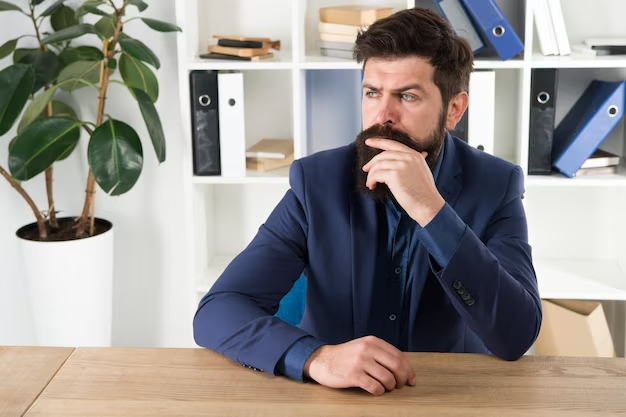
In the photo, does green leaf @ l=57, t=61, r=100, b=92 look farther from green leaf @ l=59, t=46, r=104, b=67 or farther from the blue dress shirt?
the blue dress shirt

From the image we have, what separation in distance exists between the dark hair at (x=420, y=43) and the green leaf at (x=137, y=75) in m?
1.23

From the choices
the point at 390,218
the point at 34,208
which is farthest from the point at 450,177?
the point at 34,208

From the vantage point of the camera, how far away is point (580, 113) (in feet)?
9.74

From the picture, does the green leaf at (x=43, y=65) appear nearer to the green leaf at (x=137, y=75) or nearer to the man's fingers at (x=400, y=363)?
the green leaf at (x=137, y=75)

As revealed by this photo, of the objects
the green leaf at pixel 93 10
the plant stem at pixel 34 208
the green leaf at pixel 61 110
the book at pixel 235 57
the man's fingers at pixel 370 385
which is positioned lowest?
the plant stem at pixel 34 208

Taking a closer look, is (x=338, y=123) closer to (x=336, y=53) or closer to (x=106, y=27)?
(x=336, y=53)

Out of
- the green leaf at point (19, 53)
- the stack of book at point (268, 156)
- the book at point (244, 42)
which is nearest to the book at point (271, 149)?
the stack of book at point (268, 156)

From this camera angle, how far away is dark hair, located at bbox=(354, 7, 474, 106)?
180 cm

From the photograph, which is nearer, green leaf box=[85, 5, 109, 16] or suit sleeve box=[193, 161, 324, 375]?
suit sleeve box=[193, 161, 324, 375]

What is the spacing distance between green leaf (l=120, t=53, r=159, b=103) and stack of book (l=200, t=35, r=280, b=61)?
19cm

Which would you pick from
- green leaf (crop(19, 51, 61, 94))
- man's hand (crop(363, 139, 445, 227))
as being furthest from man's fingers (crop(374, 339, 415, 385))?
green leaf (crop(19, 51, 61, 94))

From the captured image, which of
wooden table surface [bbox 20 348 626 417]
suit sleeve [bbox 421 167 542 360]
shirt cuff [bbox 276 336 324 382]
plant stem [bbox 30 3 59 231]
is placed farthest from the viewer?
plant stem [bbox 30 3 59 231]

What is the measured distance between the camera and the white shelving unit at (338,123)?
2881mm

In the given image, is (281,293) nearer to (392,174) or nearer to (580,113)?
(392,174)
